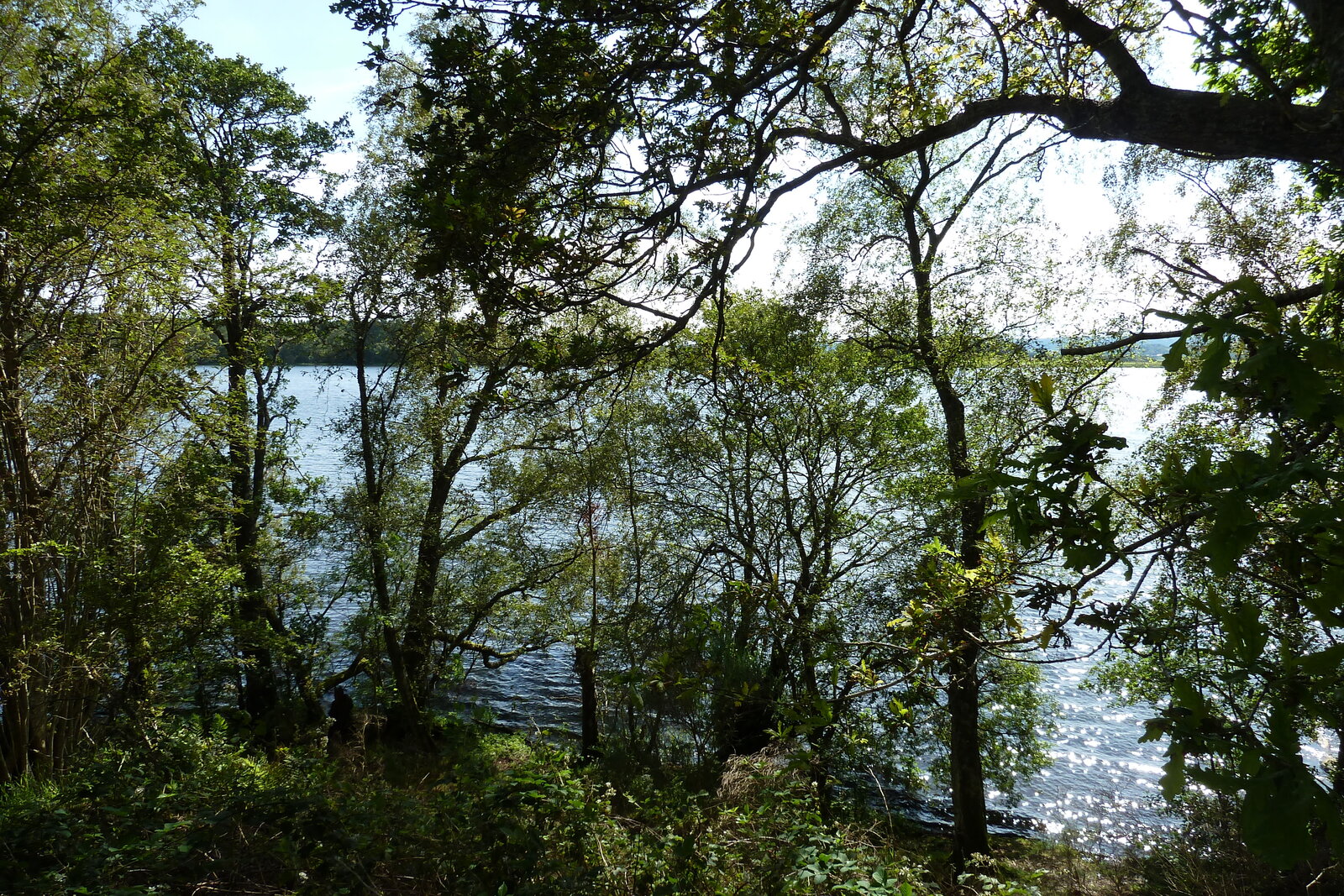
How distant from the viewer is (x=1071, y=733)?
14.5 m

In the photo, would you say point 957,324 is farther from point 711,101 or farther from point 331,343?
point 331,343

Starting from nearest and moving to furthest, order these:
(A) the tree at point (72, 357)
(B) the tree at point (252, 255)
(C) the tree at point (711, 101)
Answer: (C) the tree at point (711, 101) → (A) the tree at point (72, 357) → (B) the tree at point (252, 255)

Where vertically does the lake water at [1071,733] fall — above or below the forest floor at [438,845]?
below

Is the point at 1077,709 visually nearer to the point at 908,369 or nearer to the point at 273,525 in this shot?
the point at 908,369

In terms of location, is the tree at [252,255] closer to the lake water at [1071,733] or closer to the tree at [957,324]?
the lake water at [1071,733]

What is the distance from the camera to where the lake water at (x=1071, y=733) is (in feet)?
36.2

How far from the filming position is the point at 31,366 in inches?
242

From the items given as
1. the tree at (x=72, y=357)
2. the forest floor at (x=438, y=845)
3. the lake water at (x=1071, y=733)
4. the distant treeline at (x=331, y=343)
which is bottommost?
the lake water at (x=1071, y=733)

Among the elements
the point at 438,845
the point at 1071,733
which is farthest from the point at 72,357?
the point at 1071,733

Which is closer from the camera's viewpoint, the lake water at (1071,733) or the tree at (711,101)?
the tree at (711,101)

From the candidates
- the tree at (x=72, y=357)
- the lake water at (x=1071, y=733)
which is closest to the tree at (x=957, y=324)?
the lake water at (x=1071, y=733)

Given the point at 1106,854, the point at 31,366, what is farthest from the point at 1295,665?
the point at 1106,854

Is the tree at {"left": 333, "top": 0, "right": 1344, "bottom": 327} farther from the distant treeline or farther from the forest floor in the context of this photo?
the distant treeline

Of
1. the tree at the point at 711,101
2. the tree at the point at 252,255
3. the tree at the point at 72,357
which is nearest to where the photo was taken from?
the tree at the point at 711,101
